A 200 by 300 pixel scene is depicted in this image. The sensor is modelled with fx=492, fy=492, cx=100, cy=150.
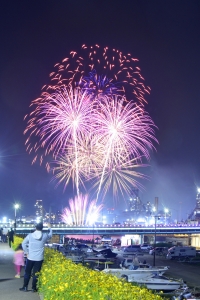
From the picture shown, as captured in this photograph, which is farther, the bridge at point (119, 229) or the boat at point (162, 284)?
the bridge at point (119, 229)

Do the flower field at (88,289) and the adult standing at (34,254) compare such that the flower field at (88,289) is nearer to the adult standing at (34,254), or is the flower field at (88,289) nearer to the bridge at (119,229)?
the adult standing at (34,254)

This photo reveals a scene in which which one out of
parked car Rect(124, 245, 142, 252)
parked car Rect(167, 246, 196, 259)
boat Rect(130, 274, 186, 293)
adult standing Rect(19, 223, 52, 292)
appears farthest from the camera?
parked car Rect(124, 245, 142, 252)

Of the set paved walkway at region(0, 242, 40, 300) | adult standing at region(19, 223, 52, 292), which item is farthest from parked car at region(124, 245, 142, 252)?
adult standing at region(19, 223, 52, 292)

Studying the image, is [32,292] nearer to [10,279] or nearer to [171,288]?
[10,279]

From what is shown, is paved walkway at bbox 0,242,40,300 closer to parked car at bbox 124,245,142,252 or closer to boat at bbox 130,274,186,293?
boat at bbox 130,274,186,293

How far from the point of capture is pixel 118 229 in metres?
114

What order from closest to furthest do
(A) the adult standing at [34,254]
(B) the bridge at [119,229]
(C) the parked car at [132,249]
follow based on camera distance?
(A) the adult standing at [34,254]
(C) the parked car at [132,249]
(B) the bridge at [119,229]

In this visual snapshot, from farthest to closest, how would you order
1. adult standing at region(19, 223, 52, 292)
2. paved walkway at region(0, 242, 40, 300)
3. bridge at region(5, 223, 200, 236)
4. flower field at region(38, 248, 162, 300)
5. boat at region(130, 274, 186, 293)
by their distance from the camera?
bridge at region(5, 223, 200, 236) < boat at region(130, 274, 186, 293) < adult standing at region(19, 223, 52, 292) < paved walkway at region(0, 242, 40, 300) < flower field at region(38, 248, 162, 300)

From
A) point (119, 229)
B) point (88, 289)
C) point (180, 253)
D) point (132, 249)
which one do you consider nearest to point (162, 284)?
point (88, 289)

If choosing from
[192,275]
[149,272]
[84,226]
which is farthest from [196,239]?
[149,272]

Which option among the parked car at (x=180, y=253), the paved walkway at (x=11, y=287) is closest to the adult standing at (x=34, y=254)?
the paved walkway at (x=11, y=287)

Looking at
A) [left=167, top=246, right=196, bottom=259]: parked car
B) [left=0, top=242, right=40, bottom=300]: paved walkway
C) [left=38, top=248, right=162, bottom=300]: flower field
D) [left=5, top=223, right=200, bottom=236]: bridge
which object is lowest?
[left=167, top=246, right=196, bottom=259]: parked car

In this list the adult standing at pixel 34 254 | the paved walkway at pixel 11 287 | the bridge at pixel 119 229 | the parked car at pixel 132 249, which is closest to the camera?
the paved walkway at pixel 11 287

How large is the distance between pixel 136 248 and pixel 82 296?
82822 millimetres
